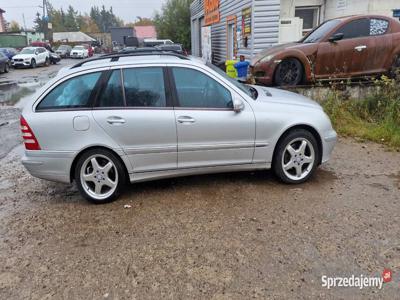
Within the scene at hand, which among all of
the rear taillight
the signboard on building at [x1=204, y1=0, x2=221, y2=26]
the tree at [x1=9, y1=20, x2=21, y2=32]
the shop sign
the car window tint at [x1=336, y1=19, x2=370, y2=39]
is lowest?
the rear taillight

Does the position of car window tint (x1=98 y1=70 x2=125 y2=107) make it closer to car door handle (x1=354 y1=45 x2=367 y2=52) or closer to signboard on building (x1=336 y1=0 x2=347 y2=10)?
car door handle (x1=354 y1=45 x2=367 y2=52)

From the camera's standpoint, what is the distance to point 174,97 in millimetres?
4035

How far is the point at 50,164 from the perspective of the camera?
4.01 m

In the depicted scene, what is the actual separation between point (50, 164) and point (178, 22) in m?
33.3

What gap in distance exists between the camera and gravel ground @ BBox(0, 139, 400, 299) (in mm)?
2773

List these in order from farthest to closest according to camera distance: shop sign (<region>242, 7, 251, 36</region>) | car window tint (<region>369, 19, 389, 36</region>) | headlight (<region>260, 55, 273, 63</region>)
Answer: shop sign (<region>242, 7, 251, 36</region>), car window tint (<region>369, 19, 389, 36</region>), headlight (<region>260, 55, 273, 63</region>)

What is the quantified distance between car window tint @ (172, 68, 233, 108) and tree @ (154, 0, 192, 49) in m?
31.3

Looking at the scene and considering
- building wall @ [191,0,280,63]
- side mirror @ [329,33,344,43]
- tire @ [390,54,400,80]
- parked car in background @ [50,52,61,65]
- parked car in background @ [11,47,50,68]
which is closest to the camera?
side mirror @ [329,33,344,43]

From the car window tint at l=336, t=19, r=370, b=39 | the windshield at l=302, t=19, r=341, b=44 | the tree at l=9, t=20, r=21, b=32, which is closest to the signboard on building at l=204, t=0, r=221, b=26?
the windshield at l=302, t=19, r=341, b=44

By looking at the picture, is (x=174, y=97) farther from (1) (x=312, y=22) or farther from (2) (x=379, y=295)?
(1) (x=312, y=22)

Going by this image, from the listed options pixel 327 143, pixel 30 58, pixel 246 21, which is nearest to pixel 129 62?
pixel 327 143

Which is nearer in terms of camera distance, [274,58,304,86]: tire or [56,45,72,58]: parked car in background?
[274,58,304,86]: tire

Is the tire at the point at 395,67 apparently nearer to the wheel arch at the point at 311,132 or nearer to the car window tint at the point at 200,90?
the wheel arch at the point at 311,132

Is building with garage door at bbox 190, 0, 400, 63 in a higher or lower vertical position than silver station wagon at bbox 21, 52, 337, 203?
higher
